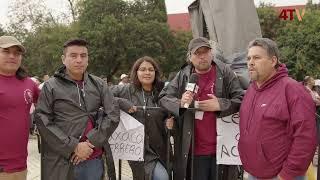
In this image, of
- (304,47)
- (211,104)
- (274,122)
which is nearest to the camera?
(274,122)

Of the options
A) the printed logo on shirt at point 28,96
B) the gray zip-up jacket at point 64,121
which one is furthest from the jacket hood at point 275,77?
the printed logo on shirt at point 28,96

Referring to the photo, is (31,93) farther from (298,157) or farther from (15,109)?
(298,157)

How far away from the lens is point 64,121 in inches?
168

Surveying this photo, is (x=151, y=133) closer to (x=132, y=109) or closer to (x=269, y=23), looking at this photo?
(x=132, y=109)

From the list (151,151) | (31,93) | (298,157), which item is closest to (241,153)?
(298,157)

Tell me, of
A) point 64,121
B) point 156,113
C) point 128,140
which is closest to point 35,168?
point 128,140

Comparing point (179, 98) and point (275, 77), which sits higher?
point (275, 77)

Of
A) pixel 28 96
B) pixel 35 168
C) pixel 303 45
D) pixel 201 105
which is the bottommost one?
pixel 35 168

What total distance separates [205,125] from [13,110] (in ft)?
6.44

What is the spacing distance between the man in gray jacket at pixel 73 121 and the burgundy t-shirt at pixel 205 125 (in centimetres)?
89

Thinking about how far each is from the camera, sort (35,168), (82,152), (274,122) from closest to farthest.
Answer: (274,122) < (82,152) < (35,168)

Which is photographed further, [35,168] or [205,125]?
[35,168]

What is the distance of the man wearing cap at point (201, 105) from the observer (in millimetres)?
4473

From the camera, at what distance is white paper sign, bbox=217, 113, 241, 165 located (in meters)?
4.59
